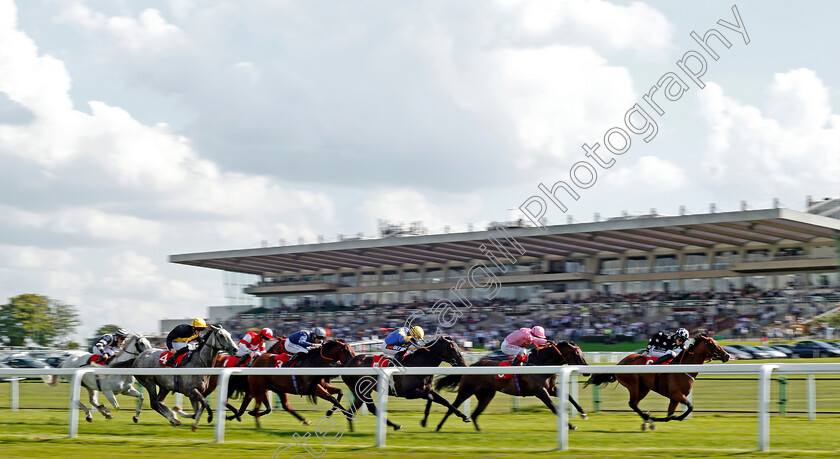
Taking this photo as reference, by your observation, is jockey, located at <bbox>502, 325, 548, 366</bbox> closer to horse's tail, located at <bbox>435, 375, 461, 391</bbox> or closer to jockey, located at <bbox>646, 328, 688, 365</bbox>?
jockey, located at <bbox>646, 328, 688, 365</bbox>

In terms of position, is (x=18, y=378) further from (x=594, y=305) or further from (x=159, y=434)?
(x=594, y=305)

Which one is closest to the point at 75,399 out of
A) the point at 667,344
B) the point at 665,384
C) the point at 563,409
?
the point at 563,409

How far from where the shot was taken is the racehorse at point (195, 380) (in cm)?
983

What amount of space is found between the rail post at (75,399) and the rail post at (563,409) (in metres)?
4.77

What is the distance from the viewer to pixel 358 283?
156 feet

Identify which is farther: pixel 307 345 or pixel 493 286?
pixel 493 286

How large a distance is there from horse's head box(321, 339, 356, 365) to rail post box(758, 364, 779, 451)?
17.1 ft

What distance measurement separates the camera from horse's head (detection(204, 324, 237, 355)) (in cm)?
1055

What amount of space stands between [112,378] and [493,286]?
32234 mm

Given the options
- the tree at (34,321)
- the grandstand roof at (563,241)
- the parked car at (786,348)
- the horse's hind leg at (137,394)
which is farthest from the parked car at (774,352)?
the tree at (34,321)

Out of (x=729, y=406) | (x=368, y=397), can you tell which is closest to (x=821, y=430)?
(x=729, y=406)

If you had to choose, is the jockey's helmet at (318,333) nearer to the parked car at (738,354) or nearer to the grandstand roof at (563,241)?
the parked car at (738,354)


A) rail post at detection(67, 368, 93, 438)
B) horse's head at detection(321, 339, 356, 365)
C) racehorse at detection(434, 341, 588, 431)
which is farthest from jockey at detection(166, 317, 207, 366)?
racehorse at detection(434, 341, 588, 431)

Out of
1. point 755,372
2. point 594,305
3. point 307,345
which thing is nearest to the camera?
point 755,372
